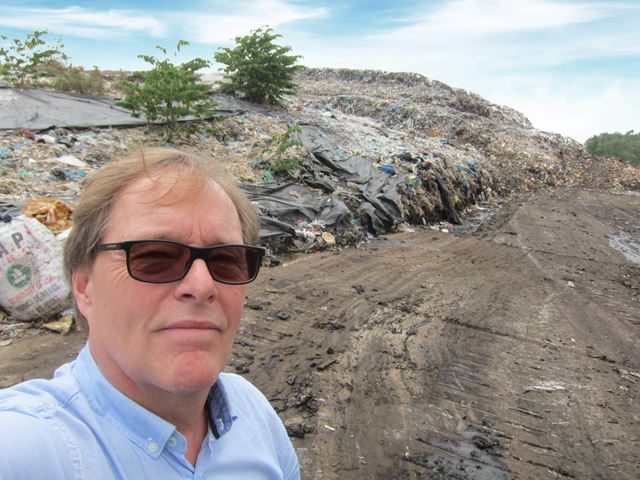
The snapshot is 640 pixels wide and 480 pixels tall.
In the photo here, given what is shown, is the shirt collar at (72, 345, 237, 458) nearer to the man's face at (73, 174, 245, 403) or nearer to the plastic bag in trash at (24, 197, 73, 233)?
the man's face at (73, 174, 245, 403)

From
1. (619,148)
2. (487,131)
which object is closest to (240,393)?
(487,131)

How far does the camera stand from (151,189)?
3.89 feet

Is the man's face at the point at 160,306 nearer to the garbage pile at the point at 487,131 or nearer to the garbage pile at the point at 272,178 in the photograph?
the garbage pile at the point at 272,178

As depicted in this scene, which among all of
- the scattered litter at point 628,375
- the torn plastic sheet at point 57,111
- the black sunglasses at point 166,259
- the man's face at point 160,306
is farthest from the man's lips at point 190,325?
the torn plastic sheet at point 57,111

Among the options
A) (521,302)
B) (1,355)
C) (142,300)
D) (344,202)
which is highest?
(142,300)

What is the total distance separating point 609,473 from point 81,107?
9.93m

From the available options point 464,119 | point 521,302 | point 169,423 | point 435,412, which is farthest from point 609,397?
point 464,119

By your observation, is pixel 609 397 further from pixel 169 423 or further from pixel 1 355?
pixel 1 355

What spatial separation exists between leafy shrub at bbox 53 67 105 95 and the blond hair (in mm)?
10745

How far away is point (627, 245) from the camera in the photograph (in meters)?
10.0

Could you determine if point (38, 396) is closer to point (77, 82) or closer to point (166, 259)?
point (166, 259)

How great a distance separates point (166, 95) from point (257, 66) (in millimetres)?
4147

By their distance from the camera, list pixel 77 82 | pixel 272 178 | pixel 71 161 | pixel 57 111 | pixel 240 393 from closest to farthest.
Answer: pixel 240 393 → pixel 71 161 → pixel 272 178 → pixel 57 111 → pixel 77 82

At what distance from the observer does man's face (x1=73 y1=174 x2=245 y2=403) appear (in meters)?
1.07
